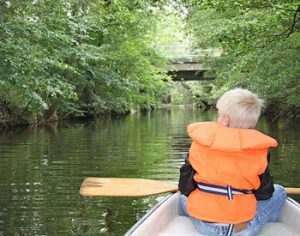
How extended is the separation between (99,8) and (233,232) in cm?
1302

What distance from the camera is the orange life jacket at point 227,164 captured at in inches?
128

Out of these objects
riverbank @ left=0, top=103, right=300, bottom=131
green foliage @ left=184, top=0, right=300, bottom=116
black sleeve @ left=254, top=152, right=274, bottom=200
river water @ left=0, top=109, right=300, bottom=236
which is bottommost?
river water @ left=0, top=109, right=300, bottom=236

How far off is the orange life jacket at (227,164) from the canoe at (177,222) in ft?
1.26

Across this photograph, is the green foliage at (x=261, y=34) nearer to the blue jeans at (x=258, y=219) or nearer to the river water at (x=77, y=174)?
the river water at (x=77, y=174)

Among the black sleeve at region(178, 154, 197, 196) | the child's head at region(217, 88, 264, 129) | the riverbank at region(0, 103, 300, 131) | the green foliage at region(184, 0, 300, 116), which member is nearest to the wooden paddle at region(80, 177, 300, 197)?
the black sleeve at region(178, 154, 197, 196)

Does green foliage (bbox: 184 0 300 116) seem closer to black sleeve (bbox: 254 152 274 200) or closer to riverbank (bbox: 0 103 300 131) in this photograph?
black sleeve (bbox: 254 152 274 200)

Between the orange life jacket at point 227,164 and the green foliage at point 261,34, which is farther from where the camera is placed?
the green foliage at point 261,34

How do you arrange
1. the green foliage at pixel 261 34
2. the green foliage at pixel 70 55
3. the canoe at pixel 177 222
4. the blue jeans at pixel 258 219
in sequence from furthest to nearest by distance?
the green foliage at pixel 70 55, the green foliage at pixel 261 34, the canoe at pixel 177 222, the blue jeans at pixel 258 219

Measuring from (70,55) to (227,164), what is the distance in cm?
1632

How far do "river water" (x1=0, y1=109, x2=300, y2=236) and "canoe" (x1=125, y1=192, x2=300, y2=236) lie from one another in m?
0.83

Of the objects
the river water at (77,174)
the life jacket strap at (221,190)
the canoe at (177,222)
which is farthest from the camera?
the river water at (77,174)

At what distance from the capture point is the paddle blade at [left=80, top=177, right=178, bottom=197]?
5.28 meters

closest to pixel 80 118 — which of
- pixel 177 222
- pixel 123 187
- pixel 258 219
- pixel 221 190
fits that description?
pixel 123 187

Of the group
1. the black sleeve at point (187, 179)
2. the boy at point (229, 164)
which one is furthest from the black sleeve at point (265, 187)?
the black sleeve at point (187, 179)
